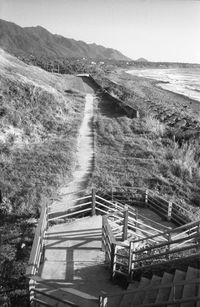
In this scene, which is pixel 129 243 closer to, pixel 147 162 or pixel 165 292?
pixel 165 292

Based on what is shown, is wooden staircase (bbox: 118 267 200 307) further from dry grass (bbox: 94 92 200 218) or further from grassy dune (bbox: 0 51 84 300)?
dry grass (bbox: 94 92 200 218)

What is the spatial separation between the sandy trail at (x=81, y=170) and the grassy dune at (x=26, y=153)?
1.35 feet

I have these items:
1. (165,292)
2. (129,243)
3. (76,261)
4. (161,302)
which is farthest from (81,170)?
(161,302)

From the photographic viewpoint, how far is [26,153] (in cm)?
1830

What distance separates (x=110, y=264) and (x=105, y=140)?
13762 millimetres

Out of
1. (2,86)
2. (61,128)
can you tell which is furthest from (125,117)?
(2,86)

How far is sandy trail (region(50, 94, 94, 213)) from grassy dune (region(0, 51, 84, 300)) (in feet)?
1.35

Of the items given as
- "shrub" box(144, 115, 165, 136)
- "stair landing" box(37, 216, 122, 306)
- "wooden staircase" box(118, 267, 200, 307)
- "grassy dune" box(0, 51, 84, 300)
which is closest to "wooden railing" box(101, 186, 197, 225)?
"grassy dune" box(0, 51, 84, 300)

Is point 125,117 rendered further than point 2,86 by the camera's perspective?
Yes

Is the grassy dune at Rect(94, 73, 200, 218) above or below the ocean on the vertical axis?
below

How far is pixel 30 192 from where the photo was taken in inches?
531

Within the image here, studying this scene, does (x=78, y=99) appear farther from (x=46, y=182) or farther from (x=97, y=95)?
(x=46, y=182)

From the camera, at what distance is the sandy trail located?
12685 mm

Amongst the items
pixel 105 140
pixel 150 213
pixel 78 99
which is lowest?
pixel 150 213
